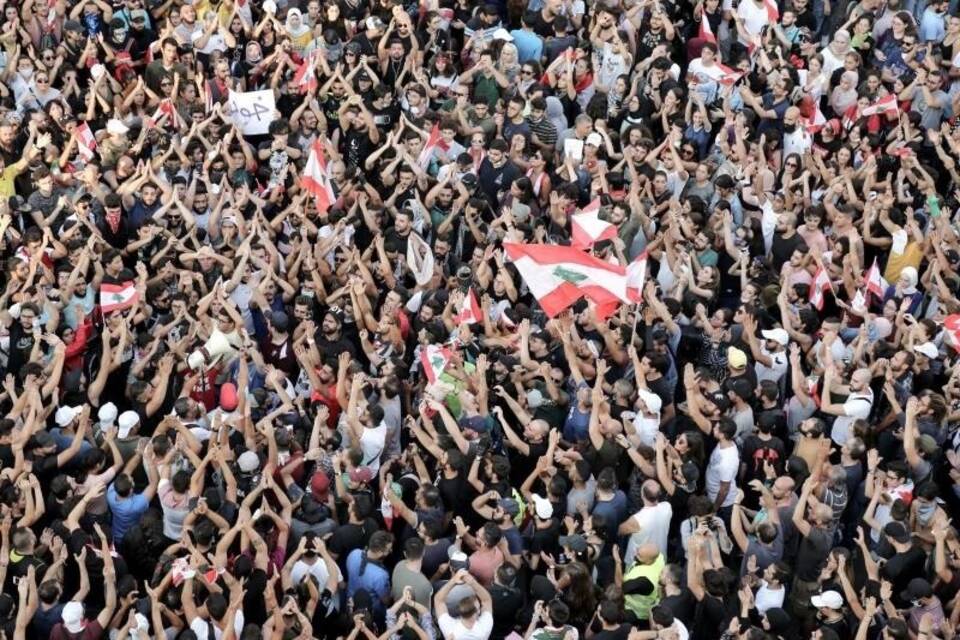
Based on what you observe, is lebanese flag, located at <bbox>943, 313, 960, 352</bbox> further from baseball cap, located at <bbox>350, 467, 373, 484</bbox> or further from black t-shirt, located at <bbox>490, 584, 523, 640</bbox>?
baseball cap, located at <bbox>350, 467, 373, 484</bbox>

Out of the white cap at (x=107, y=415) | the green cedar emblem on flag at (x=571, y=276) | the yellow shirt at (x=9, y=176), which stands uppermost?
the green cedar emblem on flag at (x=571, y=276)

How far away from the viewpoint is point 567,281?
1516 centimetres

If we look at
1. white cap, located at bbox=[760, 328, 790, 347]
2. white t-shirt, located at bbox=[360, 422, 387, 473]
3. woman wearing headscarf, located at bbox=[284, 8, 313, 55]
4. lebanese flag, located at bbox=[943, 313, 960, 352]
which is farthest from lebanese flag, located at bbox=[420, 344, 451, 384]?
woman wearing headscarf, located at bbox=[284, 8, 313, 55]

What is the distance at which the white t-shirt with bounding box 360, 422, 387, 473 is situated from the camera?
14227mm

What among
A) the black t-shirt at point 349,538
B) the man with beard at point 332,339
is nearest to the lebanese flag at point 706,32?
the man with beard at point 332,339

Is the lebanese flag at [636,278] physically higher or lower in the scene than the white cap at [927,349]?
higher

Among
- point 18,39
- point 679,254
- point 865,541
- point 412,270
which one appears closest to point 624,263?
point 679,254

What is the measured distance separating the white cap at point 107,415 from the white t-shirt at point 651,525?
15.4 feet

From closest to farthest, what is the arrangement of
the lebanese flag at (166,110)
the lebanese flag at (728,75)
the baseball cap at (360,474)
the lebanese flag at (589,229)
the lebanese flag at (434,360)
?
the baseball cap at (360,474)
the lebanese flag at (434,360)
the lebanese flag at (589,229)
the lebanese flag at (166,110)
the lebanese flag at (728,75)

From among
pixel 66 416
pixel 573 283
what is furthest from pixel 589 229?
pixel 66 416

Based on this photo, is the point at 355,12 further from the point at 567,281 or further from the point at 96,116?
the point at 567,281

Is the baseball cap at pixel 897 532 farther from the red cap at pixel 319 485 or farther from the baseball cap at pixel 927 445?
the red cap at pixel 319 485

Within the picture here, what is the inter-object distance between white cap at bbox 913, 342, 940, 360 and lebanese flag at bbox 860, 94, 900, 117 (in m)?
4.26

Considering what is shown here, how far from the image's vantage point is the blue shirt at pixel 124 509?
13.6 m
